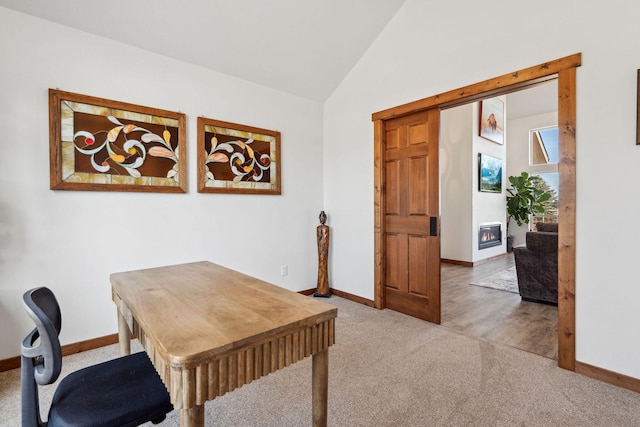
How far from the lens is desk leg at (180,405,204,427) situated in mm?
857

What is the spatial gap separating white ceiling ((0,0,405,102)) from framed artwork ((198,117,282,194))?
62cm

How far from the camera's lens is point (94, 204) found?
2.52 metres

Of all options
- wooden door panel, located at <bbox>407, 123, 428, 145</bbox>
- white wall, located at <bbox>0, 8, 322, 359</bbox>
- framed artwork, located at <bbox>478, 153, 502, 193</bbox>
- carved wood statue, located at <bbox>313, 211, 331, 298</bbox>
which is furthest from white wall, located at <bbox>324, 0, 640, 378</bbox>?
framed artwork, located at <bbox>478, 153, 502, 193</bbox>

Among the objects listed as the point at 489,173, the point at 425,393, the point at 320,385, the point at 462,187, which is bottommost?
the point at 425,393

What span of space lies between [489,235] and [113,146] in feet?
21.7

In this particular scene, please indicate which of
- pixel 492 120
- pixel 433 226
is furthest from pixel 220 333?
pixel 492 120

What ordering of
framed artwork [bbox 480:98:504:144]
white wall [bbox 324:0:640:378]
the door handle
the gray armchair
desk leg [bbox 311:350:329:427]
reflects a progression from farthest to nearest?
framed artwork [bbox 480:98:504:144]
the gray armchair
the door handle
white wall [bbox 324:0:640:378]
desk leg [bbox 311:350:329:427]

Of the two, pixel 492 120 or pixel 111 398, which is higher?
pixel 492 120

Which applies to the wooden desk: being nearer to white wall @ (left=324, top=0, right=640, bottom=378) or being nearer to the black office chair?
the black office chair

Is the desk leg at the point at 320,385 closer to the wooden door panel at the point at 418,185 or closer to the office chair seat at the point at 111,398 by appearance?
the office chair seat at the point at 111,398

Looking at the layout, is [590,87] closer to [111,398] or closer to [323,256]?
[323,256]

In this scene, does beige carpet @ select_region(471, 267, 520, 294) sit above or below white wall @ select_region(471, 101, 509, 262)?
below

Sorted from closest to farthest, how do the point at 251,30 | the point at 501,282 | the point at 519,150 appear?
the point at 251,30 → the point at 501,282 → the point at 519,150

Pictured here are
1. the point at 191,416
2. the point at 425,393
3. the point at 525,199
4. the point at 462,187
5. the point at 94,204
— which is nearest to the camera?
the point at 191,416
